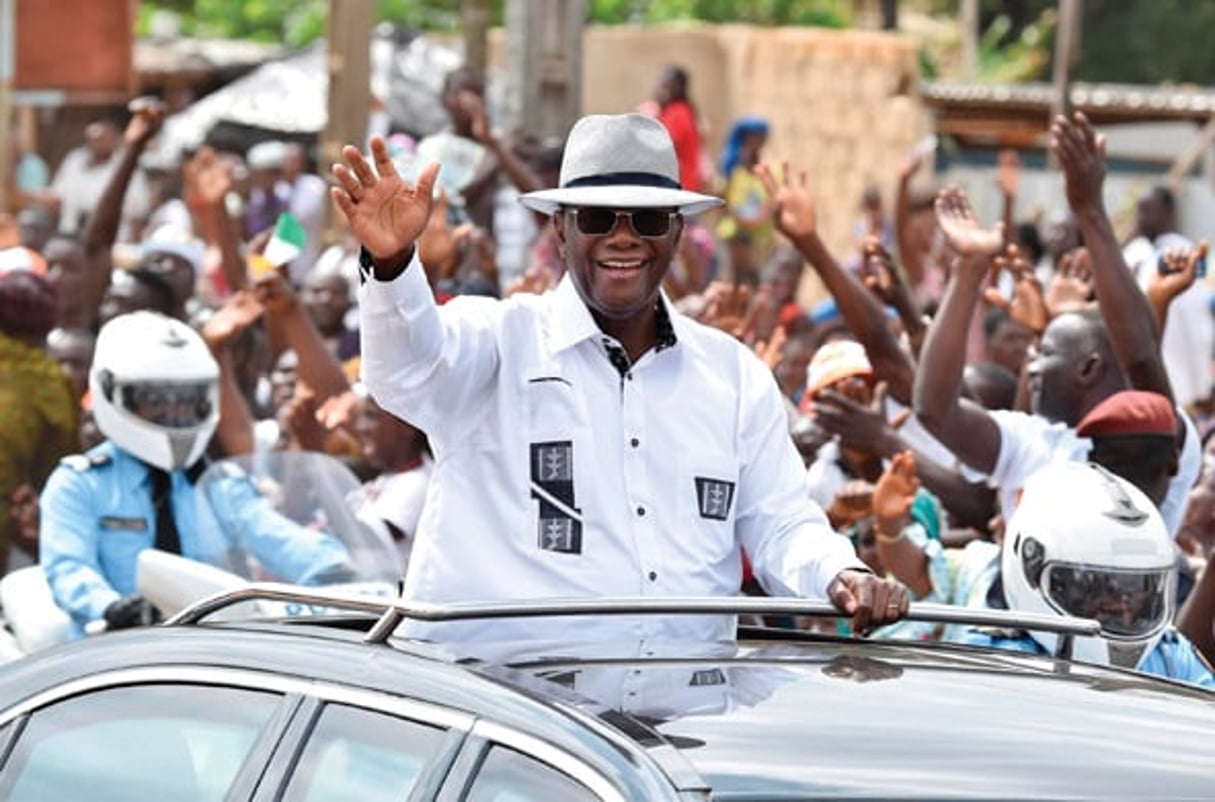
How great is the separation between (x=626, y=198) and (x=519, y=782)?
199 centimetres

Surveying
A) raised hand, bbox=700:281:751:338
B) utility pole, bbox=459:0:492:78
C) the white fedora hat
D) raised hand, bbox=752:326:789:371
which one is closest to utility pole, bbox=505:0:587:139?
raised hand, bbox=700:281:751:338

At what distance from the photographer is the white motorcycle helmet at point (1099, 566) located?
247 inches

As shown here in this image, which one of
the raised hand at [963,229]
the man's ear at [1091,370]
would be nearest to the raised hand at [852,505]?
the man's ear at [1091,370]

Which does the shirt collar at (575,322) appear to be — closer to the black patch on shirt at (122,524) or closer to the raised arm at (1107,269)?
the black patch on shirt at (122,524)

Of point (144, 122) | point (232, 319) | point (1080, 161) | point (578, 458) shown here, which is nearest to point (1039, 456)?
point (1080, 161)

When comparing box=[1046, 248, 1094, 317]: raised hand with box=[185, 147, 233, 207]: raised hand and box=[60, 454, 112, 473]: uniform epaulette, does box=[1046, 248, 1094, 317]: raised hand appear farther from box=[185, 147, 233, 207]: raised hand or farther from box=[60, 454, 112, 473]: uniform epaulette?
box=[185, 147, 233, 207]: raised hand

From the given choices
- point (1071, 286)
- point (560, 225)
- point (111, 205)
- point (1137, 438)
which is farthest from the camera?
point (111, 205)

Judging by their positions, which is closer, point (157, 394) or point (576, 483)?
point (576, 483)

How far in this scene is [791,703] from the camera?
13.6ft

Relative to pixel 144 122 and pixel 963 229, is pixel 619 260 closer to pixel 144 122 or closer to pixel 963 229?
pixel 963 229

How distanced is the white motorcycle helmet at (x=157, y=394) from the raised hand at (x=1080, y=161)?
2.49m

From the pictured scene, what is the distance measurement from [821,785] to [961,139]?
76.8ft

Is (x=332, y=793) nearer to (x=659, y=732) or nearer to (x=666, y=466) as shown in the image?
(x=659, y=732)

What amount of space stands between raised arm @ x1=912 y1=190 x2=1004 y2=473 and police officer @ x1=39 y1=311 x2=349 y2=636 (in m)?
1.64
